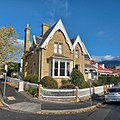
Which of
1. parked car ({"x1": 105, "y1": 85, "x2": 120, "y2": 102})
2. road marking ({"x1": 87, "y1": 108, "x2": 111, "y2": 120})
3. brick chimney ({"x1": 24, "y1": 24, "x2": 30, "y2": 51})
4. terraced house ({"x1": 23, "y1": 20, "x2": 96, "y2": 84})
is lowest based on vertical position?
road marking ({"x1": 87, "y1": 108, "x2": 111, "y2": 120})

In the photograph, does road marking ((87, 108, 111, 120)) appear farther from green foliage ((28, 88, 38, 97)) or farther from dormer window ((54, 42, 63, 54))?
dormer window ((54, 42, 63, 54))

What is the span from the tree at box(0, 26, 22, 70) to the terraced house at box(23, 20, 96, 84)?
3.70 metres

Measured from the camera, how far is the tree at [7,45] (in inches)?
901

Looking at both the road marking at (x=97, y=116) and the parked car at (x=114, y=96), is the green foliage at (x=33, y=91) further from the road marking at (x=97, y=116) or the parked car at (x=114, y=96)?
the road marking at (x=97, y=116)

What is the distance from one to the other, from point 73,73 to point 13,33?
10.1 meters

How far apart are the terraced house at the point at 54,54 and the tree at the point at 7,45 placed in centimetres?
370

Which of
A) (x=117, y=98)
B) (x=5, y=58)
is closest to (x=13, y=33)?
(x=5, y=58)

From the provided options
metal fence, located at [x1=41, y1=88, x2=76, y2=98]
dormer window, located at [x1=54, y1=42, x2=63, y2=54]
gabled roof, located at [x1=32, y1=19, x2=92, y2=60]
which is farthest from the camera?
dormer window, located at [x1=54, y1=42, x2=63, y2=54]

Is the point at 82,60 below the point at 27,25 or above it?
below

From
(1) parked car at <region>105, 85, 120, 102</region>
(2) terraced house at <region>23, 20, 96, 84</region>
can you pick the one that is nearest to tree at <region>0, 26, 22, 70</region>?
(2) terraced house at <region>23, 20, 96, 84</region>

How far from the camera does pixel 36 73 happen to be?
2709 cm

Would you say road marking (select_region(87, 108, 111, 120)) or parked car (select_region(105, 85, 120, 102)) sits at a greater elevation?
parked car (select_region(105, 85, 120, 102))

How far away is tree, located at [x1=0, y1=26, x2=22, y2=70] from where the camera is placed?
22875mm

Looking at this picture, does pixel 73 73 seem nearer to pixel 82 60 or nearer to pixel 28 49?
pixel 82 60
